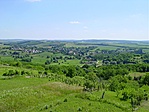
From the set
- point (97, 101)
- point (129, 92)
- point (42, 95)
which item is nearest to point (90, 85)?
point (129, 92)

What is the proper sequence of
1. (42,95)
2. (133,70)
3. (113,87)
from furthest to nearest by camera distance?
(133,70)
(113,87)
(42,95)

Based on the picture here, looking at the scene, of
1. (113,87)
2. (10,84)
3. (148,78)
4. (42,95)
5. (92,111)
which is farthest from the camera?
(148,78)

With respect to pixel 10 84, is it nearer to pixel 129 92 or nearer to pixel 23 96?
pixel 23 96

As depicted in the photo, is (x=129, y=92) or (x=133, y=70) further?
(x=133, y=70)

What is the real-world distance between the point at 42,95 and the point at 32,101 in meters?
4.30

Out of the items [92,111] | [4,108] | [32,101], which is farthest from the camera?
[32,101]

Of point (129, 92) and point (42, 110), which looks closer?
point (42, 110)

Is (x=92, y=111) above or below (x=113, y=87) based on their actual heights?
above

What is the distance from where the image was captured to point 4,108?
35.9 meters

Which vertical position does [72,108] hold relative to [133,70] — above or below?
above

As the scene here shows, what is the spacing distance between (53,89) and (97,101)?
646 inches

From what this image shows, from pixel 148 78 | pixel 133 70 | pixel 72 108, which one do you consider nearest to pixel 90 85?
pixel 72 108

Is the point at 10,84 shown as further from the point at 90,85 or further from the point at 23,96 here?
the point at 90,85

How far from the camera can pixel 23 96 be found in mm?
42062
